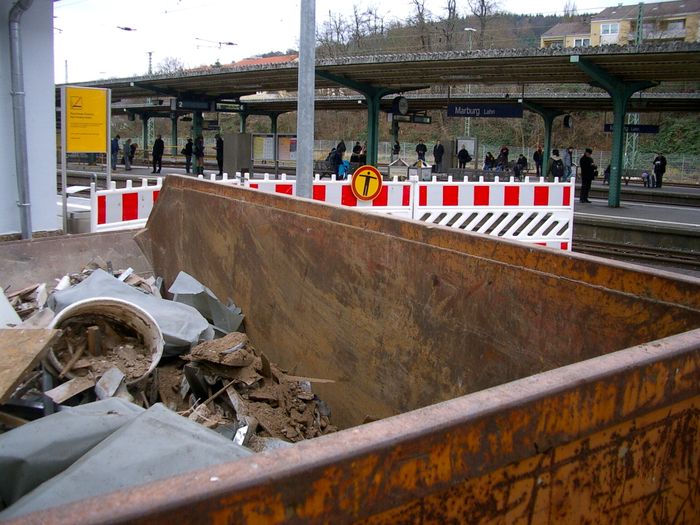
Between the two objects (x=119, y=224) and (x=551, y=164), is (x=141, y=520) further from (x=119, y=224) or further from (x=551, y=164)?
(x=551, y=164)

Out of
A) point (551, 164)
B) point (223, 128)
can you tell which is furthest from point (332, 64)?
point (223, 128)

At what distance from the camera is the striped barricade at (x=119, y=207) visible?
7449 millimetres

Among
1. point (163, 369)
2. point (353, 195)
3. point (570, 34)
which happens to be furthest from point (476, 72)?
point (570, 34)

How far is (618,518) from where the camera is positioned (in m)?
1.54

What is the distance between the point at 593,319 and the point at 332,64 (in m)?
21.8

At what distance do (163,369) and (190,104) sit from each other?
1288 inches

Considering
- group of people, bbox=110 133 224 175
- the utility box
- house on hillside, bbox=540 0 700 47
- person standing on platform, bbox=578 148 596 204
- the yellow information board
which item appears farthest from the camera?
house on hillside, bbox=540 0 700 47

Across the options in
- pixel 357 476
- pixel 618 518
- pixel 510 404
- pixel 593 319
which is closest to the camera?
pixel 357 476

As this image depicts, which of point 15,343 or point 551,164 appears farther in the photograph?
point 551,164

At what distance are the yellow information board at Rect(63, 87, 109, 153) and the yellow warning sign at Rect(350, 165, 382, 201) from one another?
3202 millimetres

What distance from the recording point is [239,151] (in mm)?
26406

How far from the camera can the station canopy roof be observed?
18.8 meters

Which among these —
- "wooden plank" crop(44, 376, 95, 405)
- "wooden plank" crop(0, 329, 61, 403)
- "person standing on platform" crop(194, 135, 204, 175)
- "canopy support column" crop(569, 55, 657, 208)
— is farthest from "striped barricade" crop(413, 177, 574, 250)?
"person standing on platform" crop(194, 135, 204, 175)

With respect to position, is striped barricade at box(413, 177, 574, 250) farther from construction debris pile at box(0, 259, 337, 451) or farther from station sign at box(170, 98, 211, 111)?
station sign at box(170, 98, 211, 111)
